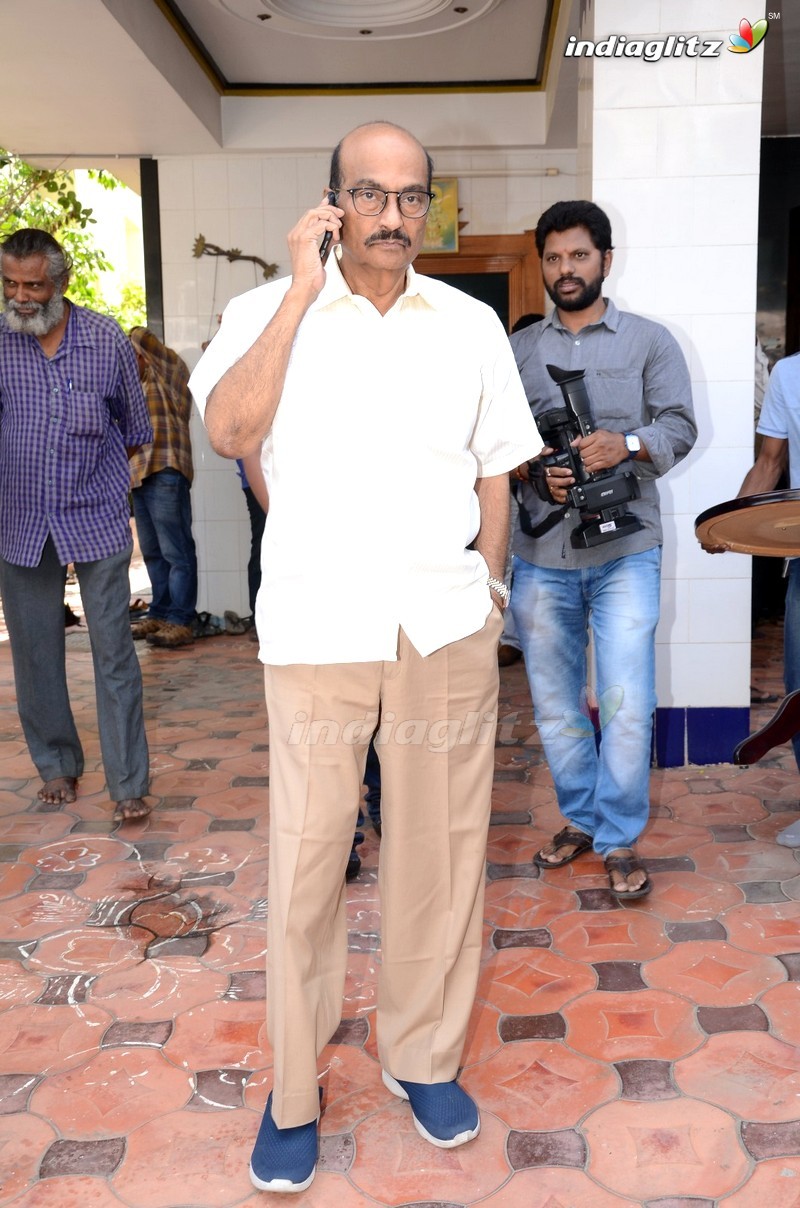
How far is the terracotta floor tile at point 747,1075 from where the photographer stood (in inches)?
85.0

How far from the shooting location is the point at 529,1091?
2.23 metres

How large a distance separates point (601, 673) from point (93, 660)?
1755 millimetres

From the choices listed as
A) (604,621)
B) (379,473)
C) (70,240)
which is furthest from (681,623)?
(70,240)

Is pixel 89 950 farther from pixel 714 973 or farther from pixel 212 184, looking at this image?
pixel 212 184

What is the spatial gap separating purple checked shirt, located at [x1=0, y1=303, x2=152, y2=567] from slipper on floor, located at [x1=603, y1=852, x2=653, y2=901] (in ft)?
6.21

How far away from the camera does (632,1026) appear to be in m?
2.46

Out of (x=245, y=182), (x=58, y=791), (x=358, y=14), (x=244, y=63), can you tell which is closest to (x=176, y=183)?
(x=245, y=182)

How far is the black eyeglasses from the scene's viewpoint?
1814mm

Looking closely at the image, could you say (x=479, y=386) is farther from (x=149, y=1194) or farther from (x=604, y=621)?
(x=149, y=1194)

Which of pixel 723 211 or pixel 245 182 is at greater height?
pixel 245 182

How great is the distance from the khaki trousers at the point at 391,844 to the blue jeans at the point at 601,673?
109cm

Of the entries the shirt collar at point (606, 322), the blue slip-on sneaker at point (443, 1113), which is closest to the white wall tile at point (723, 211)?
the shirt collar at point (606, 322)

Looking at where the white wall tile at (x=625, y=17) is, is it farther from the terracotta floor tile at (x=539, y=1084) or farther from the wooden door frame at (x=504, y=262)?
the wooden door frame at (x=504, y=262)

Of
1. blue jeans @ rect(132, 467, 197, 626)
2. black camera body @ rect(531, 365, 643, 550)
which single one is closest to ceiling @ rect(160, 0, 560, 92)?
blue jeans @ rect(132, 467, 197, 626)
